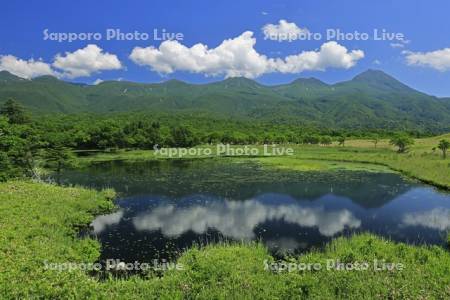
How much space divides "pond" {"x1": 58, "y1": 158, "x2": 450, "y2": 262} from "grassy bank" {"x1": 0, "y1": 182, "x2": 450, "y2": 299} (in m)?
3.04

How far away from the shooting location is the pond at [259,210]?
26375 millimetres

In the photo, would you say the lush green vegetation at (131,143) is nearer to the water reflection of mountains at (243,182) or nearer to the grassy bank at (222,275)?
the water reflection of mountains at (243,182)

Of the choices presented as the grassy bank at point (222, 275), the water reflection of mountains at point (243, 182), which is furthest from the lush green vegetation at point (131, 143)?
the grassy bank at point (222, 275)

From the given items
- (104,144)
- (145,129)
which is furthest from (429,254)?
(145,129)

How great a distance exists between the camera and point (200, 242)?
25.5m

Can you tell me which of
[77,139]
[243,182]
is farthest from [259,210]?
[77,139]

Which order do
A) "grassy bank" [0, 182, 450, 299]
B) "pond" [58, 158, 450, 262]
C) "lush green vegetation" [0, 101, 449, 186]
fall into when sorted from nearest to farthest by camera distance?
"grassy bank" [0, 182, 450, 299]
"pond" [58, 158, 450, 262]
"lush green vegetation" [0, 101, 449, 186]

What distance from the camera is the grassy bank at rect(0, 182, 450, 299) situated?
→ 15484 millimetres

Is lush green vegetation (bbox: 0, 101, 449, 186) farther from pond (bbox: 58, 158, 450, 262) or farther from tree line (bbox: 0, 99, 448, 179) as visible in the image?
pond (bbox: 58, 158, 450, 262)

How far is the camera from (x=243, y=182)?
5400 centimetres

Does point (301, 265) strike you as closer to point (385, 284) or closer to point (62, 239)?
point (385, 284)

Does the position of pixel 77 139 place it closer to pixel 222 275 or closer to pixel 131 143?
pixel 131 143

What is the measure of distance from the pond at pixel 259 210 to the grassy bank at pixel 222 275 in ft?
9.98

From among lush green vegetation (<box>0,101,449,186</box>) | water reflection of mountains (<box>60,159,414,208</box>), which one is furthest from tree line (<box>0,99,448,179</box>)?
water reflection of mountains (<box>60,159,414,208</box>)
